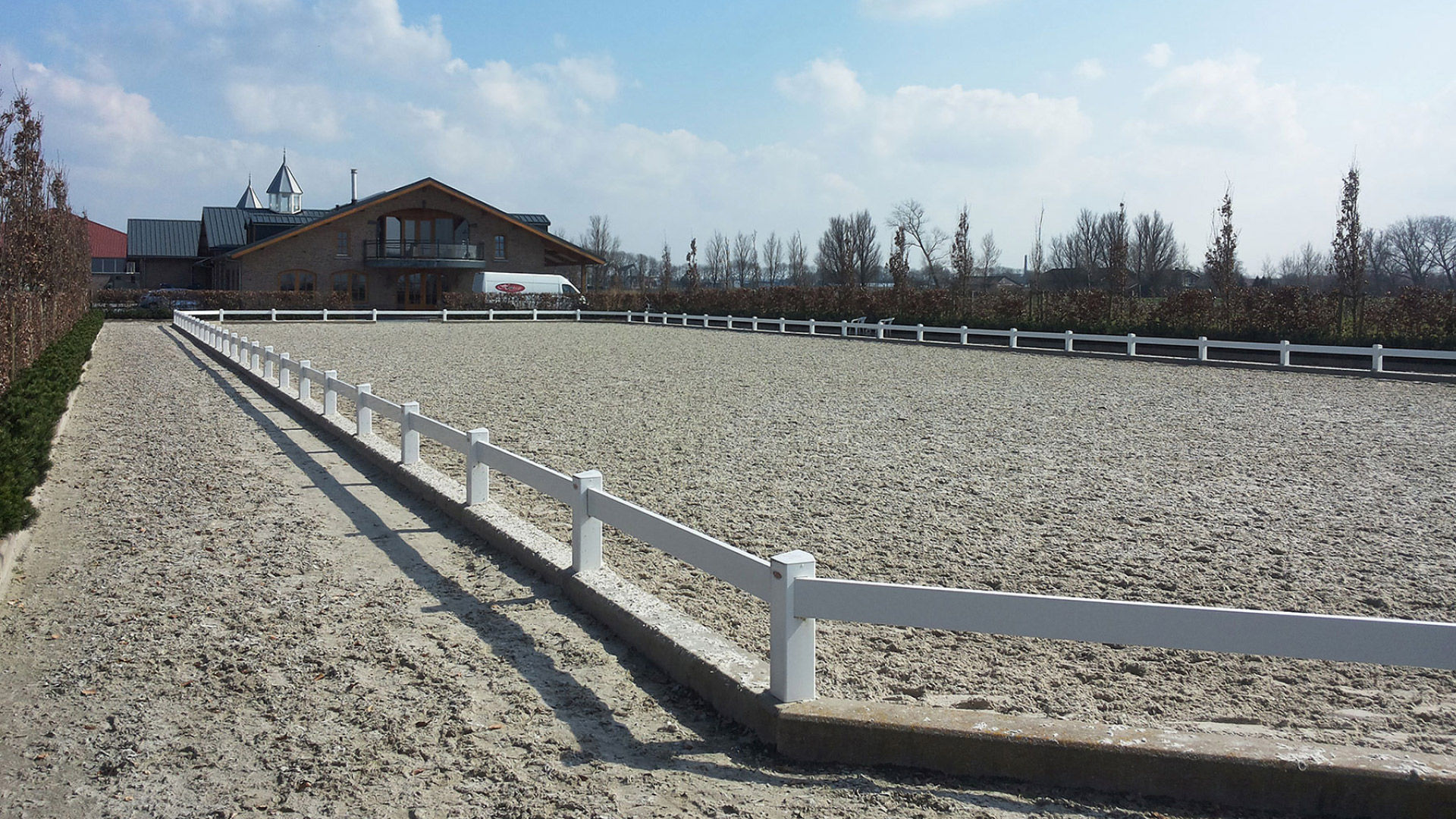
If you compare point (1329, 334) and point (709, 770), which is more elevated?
point (1329, 334)

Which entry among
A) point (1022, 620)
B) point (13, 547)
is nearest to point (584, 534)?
point (1022, 620)

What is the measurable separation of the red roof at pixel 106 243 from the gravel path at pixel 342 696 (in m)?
89.4

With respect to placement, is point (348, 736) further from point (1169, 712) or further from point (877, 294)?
point (877, 294)

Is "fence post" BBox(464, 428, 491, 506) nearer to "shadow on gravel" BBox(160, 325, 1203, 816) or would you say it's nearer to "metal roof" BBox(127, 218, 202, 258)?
"shadow on gravel" BBox(160, 325, 1203, 816)

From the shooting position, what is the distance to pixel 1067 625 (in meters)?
4.18

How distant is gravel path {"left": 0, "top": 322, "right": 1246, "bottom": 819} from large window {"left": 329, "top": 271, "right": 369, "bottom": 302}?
51.8 m

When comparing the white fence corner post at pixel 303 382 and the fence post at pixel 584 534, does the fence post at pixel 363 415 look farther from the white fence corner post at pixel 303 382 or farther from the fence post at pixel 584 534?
the fence post at pixel 584 534

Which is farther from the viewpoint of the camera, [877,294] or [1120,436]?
[877,294]

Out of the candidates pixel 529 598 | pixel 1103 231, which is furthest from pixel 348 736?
pixel 1103 231

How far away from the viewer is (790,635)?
4500 millimetres

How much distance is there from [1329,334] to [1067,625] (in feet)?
86.5

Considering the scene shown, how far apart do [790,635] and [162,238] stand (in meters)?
80.5

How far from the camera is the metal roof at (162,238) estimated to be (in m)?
72.7

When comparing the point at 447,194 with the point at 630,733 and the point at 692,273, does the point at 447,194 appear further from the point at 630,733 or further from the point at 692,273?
the point at 630,733
